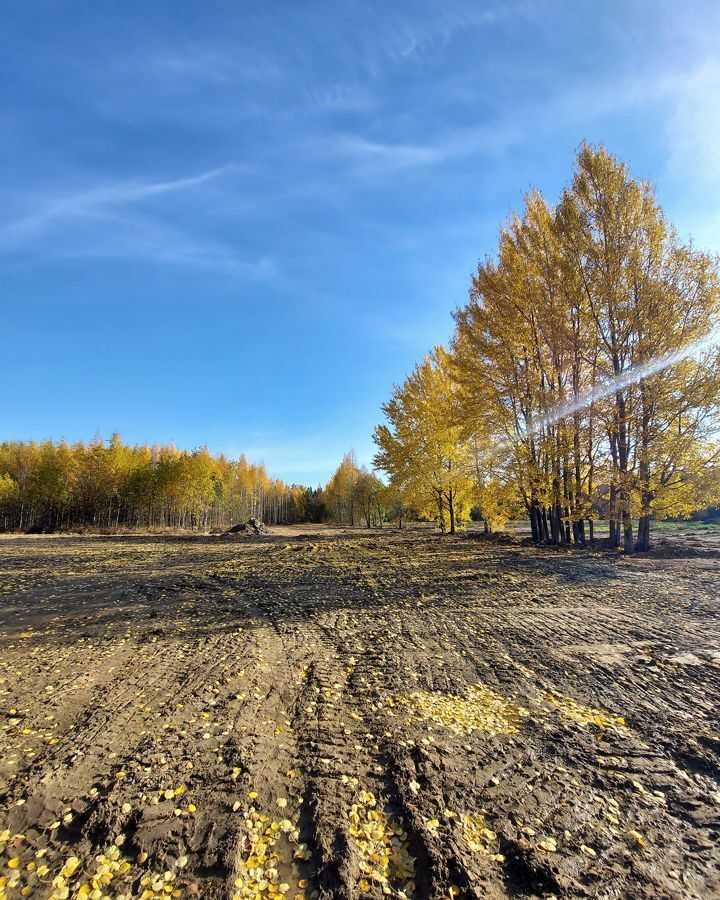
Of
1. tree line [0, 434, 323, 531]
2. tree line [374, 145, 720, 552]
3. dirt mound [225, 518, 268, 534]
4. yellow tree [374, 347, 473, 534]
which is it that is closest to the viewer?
tree line [374, 145, 720, 552]

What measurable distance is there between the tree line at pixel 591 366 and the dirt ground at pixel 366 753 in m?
6.66

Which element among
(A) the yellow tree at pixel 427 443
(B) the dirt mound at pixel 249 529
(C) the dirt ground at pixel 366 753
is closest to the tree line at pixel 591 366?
(A) the yellow tree at pixel 427 443

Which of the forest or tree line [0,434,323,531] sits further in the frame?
tree line [0,434,323,531]

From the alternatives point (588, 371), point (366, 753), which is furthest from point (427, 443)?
point (366, 753)

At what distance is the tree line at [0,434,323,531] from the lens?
156 ft

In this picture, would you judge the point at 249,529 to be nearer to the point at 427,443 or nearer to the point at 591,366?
the point at 427,443

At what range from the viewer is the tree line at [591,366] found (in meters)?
12.6

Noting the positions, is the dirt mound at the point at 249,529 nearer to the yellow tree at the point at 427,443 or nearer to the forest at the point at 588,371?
the yellow tree at the point at 427,443

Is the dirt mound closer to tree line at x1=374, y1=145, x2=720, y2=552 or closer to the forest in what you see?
the forest

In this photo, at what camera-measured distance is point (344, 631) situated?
21.5 feet

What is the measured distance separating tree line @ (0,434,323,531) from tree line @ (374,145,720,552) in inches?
1525

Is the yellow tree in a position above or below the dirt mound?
above

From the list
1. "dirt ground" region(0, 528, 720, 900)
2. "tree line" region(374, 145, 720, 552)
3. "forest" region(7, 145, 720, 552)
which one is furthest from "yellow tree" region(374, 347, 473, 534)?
"dirt ground" region(0, 528, 720, 900)

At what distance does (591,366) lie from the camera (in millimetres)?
14969
